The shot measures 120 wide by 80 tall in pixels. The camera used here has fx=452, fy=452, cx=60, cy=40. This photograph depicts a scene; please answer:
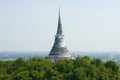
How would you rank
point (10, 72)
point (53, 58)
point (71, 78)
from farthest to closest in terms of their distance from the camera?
point (53, 58) → point (10, 72) → point (71, 78)

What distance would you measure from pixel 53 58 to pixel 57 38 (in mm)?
7642

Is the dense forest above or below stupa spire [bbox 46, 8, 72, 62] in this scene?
below

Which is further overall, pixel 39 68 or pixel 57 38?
pixel 57 38

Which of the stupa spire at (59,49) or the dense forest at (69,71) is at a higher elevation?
the stupa spire at (59,49)

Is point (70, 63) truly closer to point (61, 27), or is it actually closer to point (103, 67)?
point (103, 67)

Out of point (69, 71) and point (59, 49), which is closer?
point (69, 71)

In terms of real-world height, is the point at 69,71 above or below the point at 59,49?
below

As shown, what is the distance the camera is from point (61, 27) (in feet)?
407

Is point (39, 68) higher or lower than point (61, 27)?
lower

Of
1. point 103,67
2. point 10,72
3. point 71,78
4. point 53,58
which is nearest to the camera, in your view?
point 71,78

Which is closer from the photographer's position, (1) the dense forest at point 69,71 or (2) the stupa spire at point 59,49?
(1) the dense forest at point 69,71

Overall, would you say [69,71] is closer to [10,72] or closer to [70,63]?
[70,63]

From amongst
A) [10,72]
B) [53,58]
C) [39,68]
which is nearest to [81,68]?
[39,68]

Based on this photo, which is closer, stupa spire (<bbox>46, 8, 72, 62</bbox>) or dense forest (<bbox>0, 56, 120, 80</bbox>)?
dense forest (<bbox>0, 56, 120, 80</bbox>)
